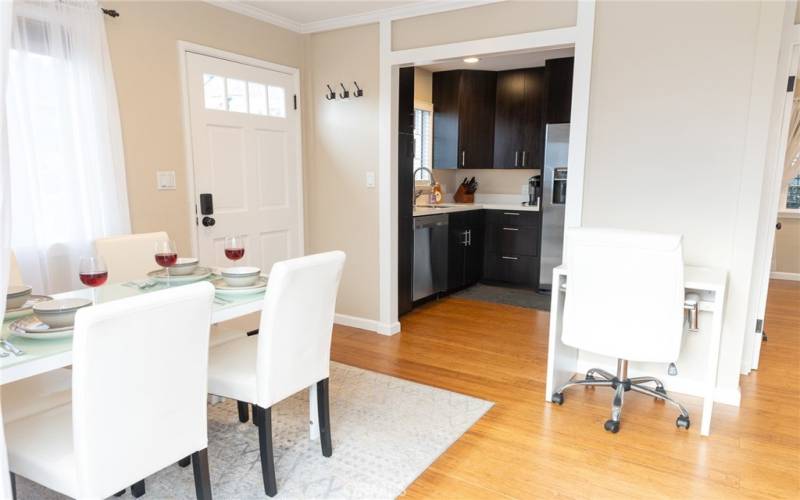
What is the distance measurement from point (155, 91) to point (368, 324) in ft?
7.41

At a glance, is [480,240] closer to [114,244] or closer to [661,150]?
[661,150]

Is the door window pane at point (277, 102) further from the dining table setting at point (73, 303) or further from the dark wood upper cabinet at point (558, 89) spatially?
the dark wood upper cabinet at point (558, 89)

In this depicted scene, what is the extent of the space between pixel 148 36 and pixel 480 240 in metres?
3.74

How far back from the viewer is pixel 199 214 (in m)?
3.39

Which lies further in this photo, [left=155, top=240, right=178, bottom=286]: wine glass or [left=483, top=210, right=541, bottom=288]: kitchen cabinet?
[left=483, top=210, right=541, bottom=288]: kitchen cabinet

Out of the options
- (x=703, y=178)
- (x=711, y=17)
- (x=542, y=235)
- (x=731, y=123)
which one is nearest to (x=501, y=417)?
(x=703, y=178)

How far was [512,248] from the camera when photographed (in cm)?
547

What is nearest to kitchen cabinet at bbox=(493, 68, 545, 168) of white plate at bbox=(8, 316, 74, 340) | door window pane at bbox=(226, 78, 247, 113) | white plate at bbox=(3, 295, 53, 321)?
door window pane at bbox=(226, 78, 247, 113)

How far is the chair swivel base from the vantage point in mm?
2498

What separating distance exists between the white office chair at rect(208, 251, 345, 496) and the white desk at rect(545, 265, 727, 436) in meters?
1.33

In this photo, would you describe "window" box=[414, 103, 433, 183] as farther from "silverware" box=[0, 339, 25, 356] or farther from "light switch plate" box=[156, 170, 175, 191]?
"silverware" box=[0, 339, 25, 356]

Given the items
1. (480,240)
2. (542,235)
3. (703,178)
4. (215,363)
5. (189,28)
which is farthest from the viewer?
(480,240)

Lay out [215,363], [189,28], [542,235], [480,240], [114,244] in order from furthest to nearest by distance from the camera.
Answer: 1. [480,240]
2. [542,235]
3. [189,28]
4. [114,244]
5. [215,363]

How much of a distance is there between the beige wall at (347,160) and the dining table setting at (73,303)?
172cm
